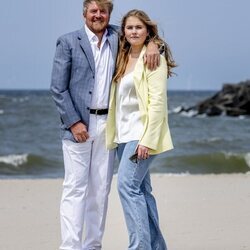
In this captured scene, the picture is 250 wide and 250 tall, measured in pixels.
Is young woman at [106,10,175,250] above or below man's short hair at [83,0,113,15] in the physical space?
below

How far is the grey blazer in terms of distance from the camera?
5215 mm

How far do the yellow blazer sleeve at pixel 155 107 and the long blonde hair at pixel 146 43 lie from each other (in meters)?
0.17

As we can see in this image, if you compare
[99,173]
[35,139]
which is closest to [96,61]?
[99,173]

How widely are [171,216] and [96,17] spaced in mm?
3120

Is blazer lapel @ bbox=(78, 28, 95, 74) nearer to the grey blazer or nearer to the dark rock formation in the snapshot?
the grey blazer

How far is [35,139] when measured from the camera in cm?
2509

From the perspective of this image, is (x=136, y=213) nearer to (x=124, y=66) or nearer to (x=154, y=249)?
(x=154, y=249)

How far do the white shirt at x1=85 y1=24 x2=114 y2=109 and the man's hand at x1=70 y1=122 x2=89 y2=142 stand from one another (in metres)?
0.16

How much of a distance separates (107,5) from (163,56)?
551 millimetres

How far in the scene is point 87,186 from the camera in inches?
213

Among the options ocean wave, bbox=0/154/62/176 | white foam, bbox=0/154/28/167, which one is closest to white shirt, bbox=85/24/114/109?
ocean wave, bbox=0/154/62/176

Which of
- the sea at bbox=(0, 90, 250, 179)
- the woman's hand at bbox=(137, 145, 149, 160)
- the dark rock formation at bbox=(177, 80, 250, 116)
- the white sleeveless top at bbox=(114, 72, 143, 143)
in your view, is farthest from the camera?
the dark rock formation at bbox=(177, 80, 250, 116)

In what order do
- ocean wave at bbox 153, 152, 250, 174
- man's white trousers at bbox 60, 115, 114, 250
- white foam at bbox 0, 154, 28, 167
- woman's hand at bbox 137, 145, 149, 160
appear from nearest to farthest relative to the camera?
woman's hand at bbox 137, 145, 149, 160, man's white trousers at bbox 60, 115, 114, 250, ocean wave at bbox 153, 152, 250, 174, white foam at bbox 0, 154, 28, 167

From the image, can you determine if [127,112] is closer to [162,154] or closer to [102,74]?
[102,74]
